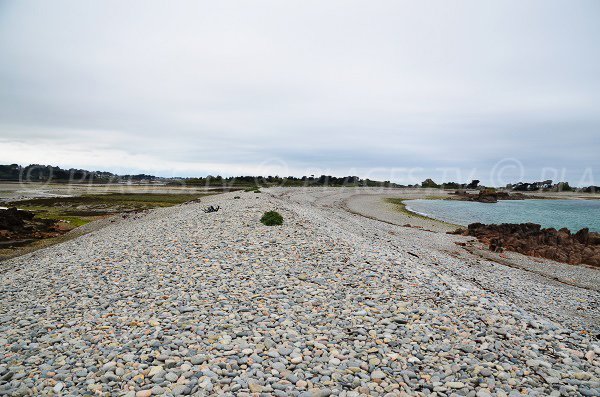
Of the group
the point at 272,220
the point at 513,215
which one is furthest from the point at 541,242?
the point at 513,215

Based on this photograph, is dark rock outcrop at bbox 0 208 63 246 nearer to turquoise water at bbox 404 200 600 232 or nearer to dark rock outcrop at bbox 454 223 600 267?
dark rock outcrop at bbox 454 223 600 267

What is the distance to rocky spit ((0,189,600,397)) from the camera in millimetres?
6434

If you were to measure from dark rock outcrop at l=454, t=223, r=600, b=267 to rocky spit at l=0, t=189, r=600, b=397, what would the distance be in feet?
41.3

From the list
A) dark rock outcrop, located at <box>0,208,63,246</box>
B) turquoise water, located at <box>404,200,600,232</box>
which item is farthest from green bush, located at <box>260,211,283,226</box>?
turquoise water, located at <box>404,200,600,232</box>

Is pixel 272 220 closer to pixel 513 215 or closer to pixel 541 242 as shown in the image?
pixel 541 242

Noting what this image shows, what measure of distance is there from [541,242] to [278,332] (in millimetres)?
29583

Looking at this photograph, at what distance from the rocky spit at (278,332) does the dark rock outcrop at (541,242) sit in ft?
41.3

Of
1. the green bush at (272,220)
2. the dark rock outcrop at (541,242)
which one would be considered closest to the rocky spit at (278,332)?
the green bush at (272,220)

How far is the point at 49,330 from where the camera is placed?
8.41m

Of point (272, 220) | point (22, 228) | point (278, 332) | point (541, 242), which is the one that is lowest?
point (22, 228)

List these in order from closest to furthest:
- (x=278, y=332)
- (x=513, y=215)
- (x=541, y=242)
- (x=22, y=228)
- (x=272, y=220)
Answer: (x=278, y=332) < (x=272, y=220) < (x=541, y=242) < (x=22, y=228) < (x=513, y=215)

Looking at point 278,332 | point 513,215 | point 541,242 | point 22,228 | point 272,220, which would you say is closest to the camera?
point 278,332

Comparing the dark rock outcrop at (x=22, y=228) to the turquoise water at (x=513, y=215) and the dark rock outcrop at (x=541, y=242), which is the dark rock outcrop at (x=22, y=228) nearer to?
the dark rock outcrop at (x=541, y=242)

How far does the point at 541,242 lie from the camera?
28750 mm
